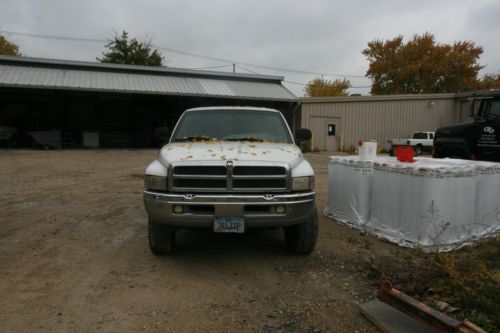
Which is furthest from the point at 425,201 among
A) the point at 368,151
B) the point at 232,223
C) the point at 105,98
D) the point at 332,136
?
the point at 105,98

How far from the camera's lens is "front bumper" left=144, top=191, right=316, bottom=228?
3.75 metres

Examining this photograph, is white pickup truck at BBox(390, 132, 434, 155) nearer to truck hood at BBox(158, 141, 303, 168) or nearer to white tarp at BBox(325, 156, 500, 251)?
white tarp at BBox(325, 156, 500, 251)

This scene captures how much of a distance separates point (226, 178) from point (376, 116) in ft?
78.6

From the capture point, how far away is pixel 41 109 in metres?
21.2

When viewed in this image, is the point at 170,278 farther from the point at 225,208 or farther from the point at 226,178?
the point at 226,178

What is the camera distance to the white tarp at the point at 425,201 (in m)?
4.54

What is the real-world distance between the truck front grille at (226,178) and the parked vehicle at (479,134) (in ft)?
21.6

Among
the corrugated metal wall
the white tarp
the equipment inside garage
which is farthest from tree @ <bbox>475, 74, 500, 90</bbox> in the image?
the white tarp

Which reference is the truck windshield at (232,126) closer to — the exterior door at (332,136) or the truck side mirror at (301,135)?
the truck side mirror at (301,135)

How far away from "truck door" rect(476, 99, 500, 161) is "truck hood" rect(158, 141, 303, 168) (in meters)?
5.88

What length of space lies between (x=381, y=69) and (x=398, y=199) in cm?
4402

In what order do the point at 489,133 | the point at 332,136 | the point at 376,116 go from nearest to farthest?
the point at 489,133 < the point at 332,136 < the point at 376,116

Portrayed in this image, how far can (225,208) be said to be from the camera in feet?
12.3

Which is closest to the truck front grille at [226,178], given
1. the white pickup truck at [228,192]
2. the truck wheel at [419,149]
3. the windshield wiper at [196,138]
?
the white pickup truck at [228,192]
